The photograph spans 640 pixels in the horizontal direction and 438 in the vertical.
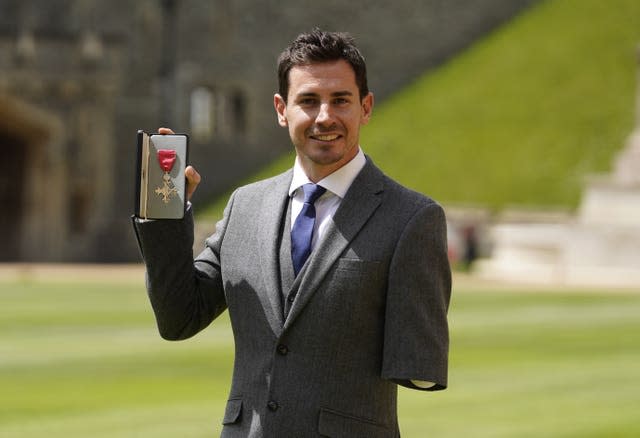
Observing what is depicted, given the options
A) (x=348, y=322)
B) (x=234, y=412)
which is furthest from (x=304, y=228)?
(x=234, y=412)

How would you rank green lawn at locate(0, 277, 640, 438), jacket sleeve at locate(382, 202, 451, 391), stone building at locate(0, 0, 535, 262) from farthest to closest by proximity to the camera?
stone building at locate(0, 0, 535, 262) < green lawn at locate(0, 277, 640, 438) < jacket sleeve at locate(382, 202, 451, 391)

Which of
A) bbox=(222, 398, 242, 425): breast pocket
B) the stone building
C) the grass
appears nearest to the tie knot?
bbox=(222, 398, 242, 425): breast pocket

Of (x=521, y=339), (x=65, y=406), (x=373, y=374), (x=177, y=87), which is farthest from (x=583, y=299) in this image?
(x=177, y=87)

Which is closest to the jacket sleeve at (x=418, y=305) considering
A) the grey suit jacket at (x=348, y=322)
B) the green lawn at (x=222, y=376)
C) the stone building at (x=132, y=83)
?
the grey suit jacket at (x=348, y=322)

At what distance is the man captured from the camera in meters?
4.00

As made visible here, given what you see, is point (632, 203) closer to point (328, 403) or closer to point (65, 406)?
point (65, 406)

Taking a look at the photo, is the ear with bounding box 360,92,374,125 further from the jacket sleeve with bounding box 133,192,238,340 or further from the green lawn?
the green lawn

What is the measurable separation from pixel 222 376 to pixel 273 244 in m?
7.96

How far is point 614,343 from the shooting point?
48.4 feet

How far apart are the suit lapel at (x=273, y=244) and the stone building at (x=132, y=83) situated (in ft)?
111

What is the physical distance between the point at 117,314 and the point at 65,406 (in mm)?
8424

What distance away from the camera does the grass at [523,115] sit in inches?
1500

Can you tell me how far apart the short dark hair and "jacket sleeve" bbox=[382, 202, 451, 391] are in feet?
1.53

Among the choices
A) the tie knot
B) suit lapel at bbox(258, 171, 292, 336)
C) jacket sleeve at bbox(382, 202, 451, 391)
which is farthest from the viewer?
the tie knot
